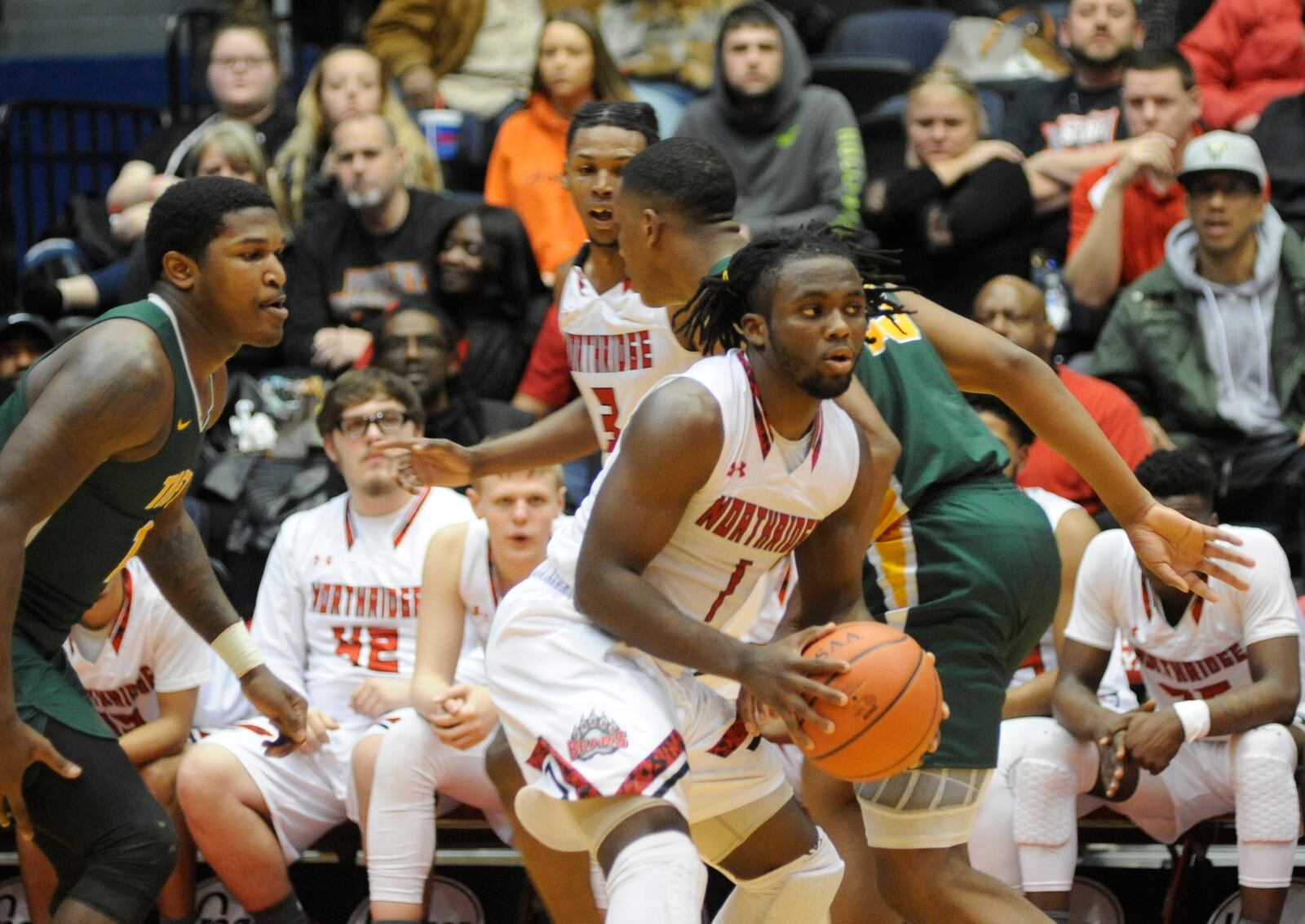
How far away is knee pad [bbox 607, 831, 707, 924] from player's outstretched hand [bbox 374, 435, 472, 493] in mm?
1358

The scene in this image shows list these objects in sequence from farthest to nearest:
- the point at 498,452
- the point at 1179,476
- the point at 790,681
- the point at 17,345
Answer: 1. the point at 17,345
2. the point at 1179,476
3. the point at 498,452
4. the point at 790,681

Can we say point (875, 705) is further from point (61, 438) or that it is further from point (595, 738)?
point (61, 438)

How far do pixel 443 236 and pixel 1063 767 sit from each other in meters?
3.66

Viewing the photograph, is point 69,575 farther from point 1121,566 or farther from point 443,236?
point 443,236

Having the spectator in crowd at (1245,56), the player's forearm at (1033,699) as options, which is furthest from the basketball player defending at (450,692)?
the spectator in crowd at (1245,56)

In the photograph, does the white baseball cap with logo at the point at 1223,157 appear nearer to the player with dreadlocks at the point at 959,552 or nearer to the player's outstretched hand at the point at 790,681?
the player with dreadlocks at the point at 959,552

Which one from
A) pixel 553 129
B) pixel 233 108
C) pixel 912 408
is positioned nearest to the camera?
pixel 912 408

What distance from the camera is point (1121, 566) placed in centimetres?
511

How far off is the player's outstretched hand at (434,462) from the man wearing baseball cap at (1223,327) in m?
3.05

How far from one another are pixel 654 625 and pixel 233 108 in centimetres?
573

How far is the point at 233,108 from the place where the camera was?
8.36m

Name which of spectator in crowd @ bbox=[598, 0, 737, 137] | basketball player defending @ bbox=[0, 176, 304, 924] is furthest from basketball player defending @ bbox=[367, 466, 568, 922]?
spectator in crowd @ bbox=[598, 0, 737, 137]

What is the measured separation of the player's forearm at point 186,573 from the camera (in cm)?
430

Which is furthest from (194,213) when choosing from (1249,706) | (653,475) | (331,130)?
(331,130)
